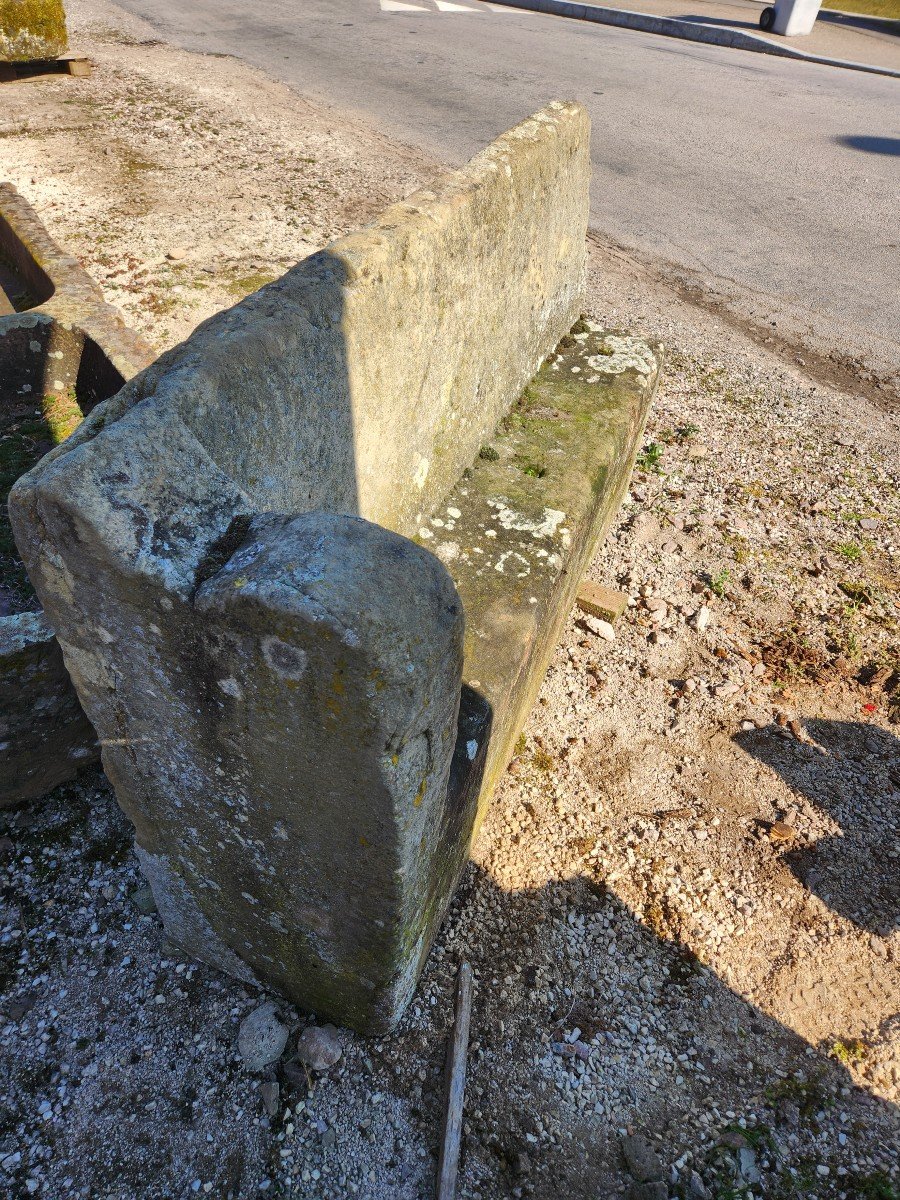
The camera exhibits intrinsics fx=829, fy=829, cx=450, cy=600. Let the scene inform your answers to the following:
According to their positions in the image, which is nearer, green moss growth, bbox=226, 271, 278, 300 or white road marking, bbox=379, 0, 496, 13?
green moss growth, bbox=226, 271, 278, 300

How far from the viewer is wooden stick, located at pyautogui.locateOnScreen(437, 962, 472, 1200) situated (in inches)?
86.1

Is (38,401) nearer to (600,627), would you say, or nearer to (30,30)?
(600,627)

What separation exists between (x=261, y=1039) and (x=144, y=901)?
63cm

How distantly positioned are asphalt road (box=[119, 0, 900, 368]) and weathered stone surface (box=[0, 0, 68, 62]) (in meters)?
2.70

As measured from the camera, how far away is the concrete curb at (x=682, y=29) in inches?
520

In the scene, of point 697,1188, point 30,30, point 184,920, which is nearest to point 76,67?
point 30,30

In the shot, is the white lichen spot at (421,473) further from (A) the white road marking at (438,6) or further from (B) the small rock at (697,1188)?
(A) the white road marking at (438,6)

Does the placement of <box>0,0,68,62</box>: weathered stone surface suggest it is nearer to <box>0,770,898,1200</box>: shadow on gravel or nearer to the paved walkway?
the paved walkway

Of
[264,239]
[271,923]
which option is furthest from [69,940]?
[264,239]

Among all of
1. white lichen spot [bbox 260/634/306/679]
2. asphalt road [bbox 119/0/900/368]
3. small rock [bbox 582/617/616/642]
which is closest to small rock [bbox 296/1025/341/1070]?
white lichen spot [bbox 260/634/306/679]

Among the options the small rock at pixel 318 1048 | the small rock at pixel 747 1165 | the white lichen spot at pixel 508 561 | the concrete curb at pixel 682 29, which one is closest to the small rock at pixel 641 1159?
the small rock at pixel 747 1165

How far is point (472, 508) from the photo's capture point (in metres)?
3.16

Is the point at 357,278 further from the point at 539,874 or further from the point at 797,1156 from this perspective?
the point at 797,1156

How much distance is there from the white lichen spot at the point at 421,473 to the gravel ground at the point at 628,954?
1174 millimetres
